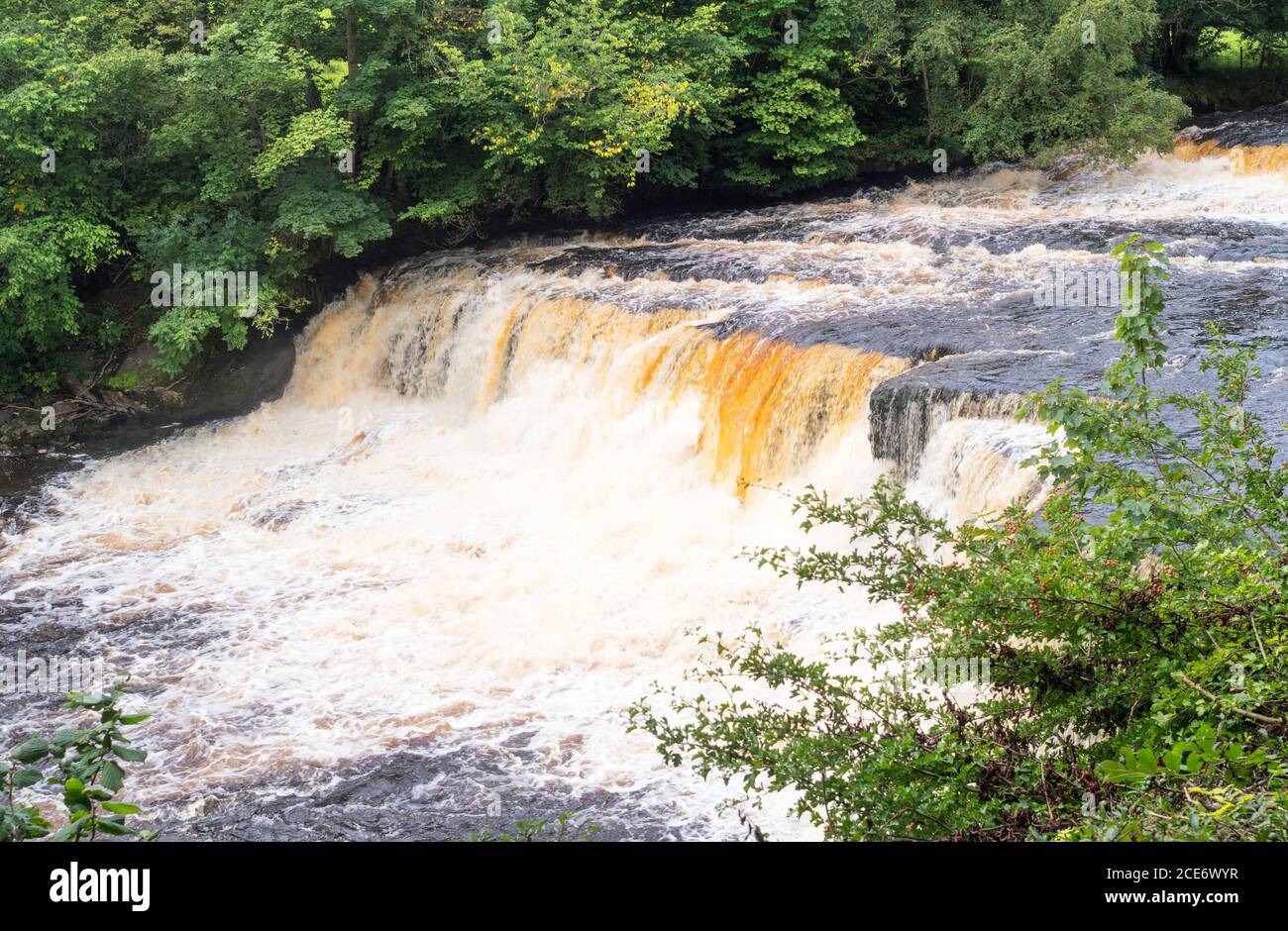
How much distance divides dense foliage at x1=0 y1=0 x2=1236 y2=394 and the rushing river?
4.00ft

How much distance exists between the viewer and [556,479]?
14.4m

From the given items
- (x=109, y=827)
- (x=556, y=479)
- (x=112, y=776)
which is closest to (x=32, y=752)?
(x=112, y=776)

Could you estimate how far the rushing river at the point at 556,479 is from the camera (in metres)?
9.41

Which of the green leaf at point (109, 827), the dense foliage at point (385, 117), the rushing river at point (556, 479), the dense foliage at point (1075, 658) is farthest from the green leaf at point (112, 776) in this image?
the dense foliage at point (385, 117)

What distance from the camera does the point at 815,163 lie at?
65.9 ft

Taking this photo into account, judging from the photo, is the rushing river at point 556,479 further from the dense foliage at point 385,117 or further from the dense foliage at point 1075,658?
the dense foliage at point 1075,658

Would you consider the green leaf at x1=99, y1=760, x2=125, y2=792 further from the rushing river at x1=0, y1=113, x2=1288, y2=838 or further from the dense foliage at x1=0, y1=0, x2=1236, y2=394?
the dense foliage at x1=0, y1=0, x2=1236, y2=394

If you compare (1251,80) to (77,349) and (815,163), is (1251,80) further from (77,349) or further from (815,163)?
(77,349)

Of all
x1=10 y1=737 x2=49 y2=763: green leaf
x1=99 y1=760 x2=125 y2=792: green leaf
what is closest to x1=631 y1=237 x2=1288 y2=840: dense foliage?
x1=99 y1=760 x2=125 y2=792: green leaf

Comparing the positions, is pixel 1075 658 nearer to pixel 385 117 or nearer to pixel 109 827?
pixel 109 827

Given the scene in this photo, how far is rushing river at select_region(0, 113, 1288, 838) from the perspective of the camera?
9414mm

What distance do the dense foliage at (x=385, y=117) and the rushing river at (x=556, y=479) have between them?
1.22 m

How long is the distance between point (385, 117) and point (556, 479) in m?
6.38

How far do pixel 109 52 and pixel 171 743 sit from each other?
11274mm
